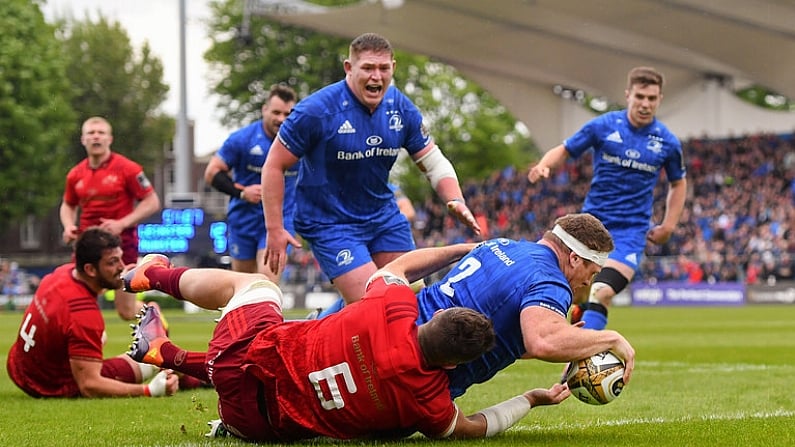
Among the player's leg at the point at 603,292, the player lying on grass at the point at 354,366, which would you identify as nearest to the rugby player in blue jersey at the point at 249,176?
the player's leg at the point at 603,292

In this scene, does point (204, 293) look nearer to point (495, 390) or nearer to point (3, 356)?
point (495, 390)

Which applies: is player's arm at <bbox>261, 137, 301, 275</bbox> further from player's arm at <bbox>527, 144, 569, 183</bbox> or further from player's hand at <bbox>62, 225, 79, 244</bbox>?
player's hand at <bbox>62, 225, 79, 244</bbox>

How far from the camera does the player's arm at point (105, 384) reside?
362 inches

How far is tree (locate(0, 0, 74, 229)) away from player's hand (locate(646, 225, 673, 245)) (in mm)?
42465

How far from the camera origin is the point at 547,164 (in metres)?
11.0

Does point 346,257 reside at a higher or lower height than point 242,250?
higher

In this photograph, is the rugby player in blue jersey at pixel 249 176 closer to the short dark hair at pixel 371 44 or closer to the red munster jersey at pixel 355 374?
the short dark hair at pixel 371 44

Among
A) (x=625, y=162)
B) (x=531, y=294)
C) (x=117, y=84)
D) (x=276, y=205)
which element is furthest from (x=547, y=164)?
(x=117, y=84)

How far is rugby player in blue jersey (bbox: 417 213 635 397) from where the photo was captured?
5.88 metres

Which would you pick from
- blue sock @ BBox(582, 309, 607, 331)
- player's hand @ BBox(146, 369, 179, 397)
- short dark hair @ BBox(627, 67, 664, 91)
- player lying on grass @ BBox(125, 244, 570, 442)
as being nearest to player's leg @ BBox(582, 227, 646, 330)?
blue sock @ BBox(582, 309, 607, 331)

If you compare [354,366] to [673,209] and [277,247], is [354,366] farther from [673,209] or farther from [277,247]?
[673,209]

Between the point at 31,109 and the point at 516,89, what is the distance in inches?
809

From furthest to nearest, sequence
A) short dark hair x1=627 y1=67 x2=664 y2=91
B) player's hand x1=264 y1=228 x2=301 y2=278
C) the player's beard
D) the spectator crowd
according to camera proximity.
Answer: the spectator crowd, short dark hair x1=627 y1=67 x2=664 y2=91, the player's beard, player's hand x1=264 y1=228 x2=301 y2=278

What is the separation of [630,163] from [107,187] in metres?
5.44
